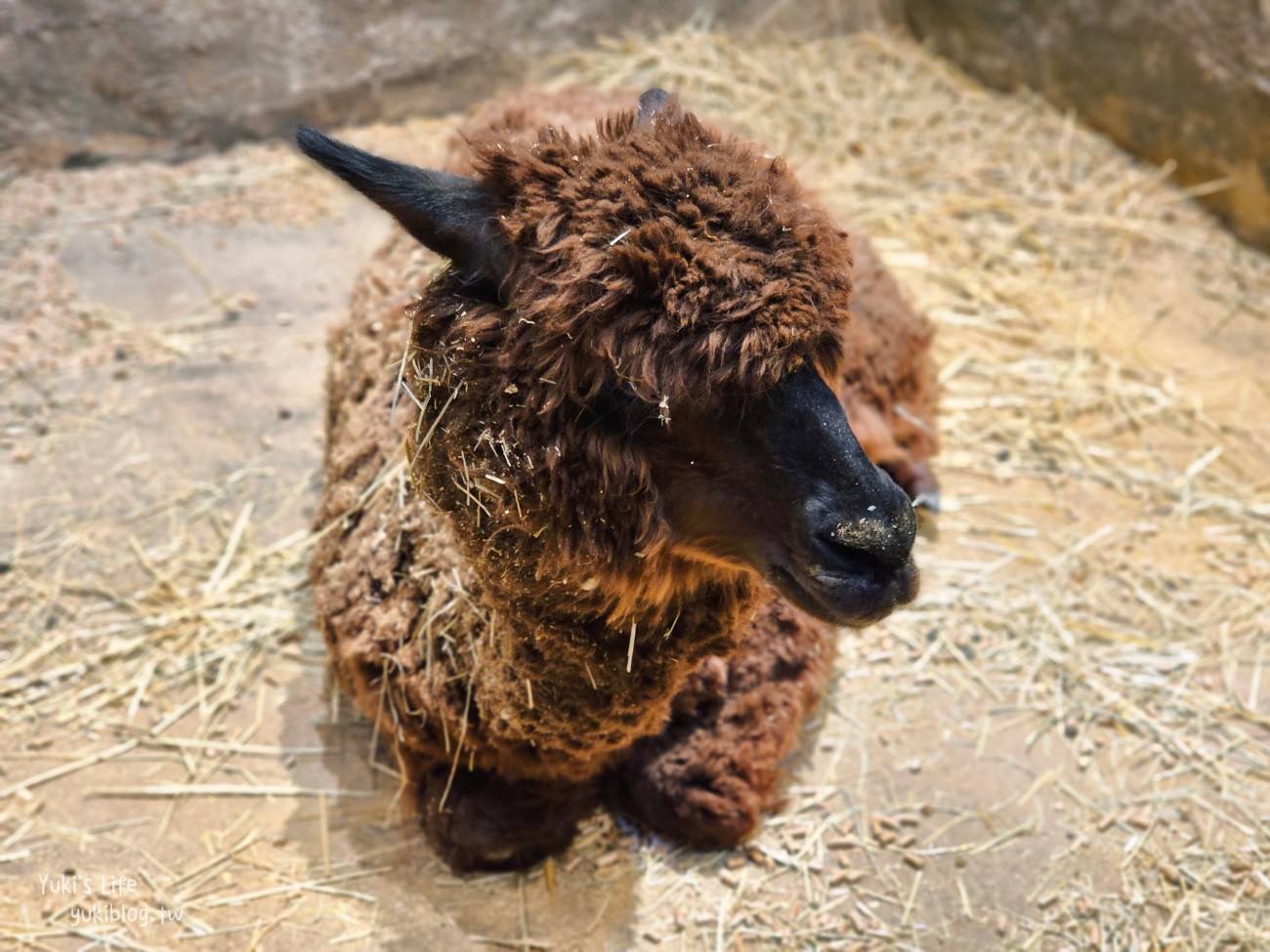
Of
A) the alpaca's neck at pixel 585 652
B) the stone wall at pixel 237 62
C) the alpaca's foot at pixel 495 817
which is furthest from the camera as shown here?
the stone wall at pixel 237 62

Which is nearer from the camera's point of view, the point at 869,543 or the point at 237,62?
the point at 869,543

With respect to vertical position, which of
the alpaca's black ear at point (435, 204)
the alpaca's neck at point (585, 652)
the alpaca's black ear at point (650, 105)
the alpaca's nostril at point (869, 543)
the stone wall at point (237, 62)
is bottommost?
the stone wall at point (237, 62)

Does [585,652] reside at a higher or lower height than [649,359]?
lower

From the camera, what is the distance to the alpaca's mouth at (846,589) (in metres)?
2.14

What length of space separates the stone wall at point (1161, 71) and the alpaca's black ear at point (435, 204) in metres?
5.90

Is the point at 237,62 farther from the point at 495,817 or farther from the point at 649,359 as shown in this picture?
the point at 649,359

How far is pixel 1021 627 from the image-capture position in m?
4.04

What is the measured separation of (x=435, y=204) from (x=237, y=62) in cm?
564

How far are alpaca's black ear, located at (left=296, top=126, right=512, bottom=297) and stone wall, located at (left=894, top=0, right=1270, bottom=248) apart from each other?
19.4 ft

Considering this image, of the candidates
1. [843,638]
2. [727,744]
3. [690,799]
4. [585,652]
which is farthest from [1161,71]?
[585,652]

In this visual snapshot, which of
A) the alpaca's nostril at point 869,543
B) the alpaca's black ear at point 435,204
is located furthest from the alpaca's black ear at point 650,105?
the alpaca's nostril at point 869,543

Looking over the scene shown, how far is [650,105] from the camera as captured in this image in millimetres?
2549

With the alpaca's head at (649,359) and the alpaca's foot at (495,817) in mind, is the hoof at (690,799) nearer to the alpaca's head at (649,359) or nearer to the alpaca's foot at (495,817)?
the alpaca's foot at (495,817)

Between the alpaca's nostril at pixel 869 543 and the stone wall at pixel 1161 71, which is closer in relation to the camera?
the alpaca's nostril at pixel 869 543
